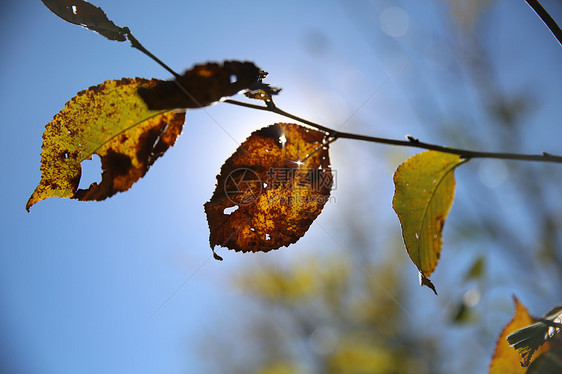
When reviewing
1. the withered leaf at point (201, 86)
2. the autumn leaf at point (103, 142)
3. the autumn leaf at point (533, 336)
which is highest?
the autumn leaf at point (533, 336)

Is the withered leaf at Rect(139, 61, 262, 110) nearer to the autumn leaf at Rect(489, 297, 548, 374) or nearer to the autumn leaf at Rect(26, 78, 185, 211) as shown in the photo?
the autumn leaf at Rect(26, 78, 185, 211)

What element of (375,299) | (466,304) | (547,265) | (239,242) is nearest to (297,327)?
(375,299)

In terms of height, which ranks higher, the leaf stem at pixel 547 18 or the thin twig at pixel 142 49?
the leaf stem at pixel 547 18

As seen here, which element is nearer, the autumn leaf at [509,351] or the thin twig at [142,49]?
the thin twig at [142,49]

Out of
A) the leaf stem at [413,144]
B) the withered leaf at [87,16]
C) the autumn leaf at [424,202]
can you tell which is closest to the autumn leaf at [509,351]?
the autumn leaf at [424,202]

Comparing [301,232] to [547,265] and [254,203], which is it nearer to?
[254,203]

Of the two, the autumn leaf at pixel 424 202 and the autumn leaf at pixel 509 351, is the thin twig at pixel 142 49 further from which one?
the autumn leaf at pixel 509 351
